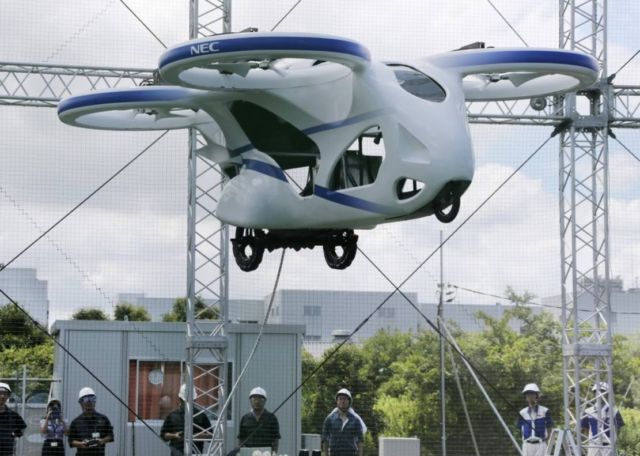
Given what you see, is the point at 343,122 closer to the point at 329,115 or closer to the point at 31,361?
the point at 329,115

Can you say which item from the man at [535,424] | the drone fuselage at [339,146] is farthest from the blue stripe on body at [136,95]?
the man at [535,424]

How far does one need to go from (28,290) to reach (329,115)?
5.56 m

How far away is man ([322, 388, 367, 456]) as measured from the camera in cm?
1112

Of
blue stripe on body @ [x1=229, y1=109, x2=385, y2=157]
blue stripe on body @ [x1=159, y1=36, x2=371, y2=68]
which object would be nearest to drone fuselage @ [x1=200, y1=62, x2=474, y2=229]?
blue stripe on body @ [x1=229, y1=109, x2=385, y2=157]

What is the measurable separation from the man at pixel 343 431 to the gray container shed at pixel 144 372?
1554mm

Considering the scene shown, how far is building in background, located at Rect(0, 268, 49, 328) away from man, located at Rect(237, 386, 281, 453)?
257 cm

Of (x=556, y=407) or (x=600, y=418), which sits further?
(x=556, y=407)

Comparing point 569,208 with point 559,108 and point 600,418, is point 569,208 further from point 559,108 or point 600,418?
point 600,418

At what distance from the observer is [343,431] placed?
11.2 m

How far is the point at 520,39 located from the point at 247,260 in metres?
5.03

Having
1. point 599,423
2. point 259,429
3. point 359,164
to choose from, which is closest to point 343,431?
point 259,429

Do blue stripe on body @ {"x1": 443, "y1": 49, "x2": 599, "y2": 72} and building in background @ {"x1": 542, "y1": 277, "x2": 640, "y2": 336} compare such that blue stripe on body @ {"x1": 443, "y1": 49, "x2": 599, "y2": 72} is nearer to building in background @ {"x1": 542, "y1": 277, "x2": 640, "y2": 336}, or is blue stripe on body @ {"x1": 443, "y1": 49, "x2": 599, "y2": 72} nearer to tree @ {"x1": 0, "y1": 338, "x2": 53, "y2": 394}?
building in background @ {"x1": 542, "y1": 277, "x2": 640, "y2": 336}

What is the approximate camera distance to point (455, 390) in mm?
14844

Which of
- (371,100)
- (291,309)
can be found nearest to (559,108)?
(291,309)
